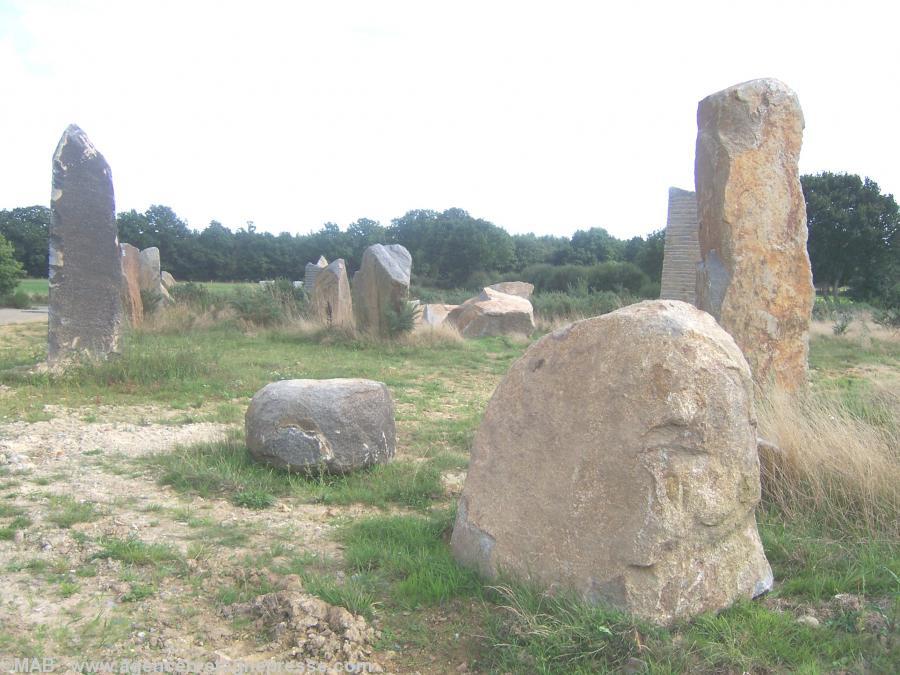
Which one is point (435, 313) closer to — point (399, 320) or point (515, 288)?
point (399, 320)

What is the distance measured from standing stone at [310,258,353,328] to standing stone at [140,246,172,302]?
3.16 m

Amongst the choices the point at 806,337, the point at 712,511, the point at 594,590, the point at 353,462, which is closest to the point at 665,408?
the point at 712,511

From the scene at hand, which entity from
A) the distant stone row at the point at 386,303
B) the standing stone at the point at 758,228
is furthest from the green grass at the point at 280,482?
the distant stone row at the point at 386,303

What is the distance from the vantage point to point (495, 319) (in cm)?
1474

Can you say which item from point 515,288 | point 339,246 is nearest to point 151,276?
point 515,288

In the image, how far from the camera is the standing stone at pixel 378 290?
12227mm

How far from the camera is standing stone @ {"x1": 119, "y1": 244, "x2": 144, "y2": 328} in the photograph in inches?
526

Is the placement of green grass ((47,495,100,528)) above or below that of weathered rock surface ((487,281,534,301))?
below

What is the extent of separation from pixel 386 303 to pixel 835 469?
892cm

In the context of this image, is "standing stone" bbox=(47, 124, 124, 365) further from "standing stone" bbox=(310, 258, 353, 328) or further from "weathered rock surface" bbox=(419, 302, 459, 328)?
"weathered rock surface" bbox=(419, 302, 459, 328)

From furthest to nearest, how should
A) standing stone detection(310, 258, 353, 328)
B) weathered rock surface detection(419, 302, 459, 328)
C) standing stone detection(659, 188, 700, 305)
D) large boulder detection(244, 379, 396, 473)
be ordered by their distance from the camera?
weathered rock surface detection(419, 302, 459, 328) < standing stone detection(310, 258, 353, 328) < standing stone detection(659, 188, 700, 305) < large boulder detection(244, 379, 396, 473)

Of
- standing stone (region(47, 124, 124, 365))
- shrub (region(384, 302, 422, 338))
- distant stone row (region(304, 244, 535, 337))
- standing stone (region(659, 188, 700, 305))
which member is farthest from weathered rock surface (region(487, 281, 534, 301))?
standing stone (region(47, 124, 124, 365))

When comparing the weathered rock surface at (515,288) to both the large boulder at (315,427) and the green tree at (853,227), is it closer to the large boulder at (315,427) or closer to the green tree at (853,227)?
the green tree at (853,227)

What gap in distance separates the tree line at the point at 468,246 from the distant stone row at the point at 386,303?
12810 mm
